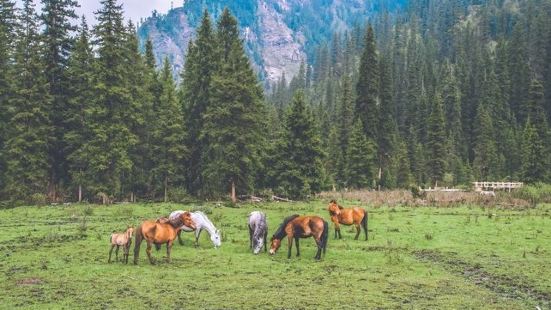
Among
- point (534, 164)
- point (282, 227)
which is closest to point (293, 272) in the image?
point (282, 227)

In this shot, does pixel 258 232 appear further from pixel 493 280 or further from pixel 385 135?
pixel 385 135

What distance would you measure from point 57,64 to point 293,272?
4007 centimetres

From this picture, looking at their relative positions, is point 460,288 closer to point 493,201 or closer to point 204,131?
A: point 493,201

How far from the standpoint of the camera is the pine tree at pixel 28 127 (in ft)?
144

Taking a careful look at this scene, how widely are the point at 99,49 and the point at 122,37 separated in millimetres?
2635

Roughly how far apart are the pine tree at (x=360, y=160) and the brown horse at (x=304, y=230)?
4764 cm

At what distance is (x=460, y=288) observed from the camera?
15734 millimetres

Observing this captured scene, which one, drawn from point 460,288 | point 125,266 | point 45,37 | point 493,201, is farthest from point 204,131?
point 460,288

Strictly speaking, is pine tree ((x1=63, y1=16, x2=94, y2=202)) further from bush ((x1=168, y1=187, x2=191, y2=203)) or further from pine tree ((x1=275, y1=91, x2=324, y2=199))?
pine tree ((x1=275, y1=91, x2=324, y2=199))

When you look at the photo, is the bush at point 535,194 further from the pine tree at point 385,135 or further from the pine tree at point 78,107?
the pine tree at point 78,107

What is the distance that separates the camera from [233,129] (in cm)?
4744

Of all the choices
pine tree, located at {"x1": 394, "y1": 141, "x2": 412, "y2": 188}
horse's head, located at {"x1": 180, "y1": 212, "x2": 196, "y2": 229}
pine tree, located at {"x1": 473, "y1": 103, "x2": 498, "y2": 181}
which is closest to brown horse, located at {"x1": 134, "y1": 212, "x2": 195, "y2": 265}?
horse's head, located at {"x1": 180, "y1": 212, "x2": 196, "y2": 229}

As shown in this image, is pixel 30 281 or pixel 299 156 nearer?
pixel 30 281

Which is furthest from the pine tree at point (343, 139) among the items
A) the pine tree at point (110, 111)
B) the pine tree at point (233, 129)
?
the pine tree at point (110, 111)
